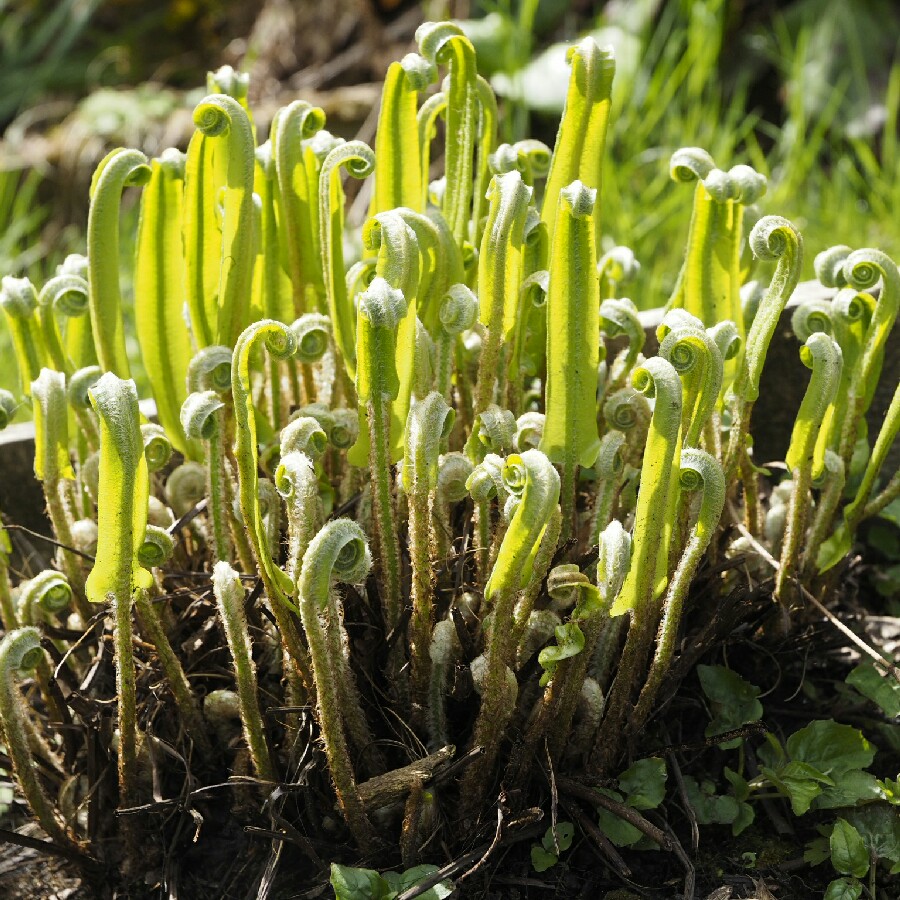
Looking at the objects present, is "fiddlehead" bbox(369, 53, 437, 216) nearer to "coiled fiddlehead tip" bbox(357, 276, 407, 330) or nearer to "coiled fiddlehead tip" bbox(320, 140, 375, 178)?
"coiled fiddlehead tip" bbox(320, 140, 375, 178)

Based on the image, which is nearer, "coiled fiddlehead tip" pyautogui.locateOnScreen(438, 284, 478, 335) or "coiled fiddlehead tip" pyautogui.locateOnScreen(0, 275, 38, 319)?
"coiled fiddlehead tip" pyautogui.locateOnScreen(438, 284, 478, 335)

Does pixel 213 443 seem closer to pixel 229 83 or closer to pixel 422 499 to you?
pixel 422 499

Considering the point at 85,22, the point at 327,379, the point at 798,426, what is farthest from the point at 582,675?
the point at 85,22

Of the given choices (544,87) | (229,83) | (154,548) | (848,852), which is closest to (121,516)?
(154,548)

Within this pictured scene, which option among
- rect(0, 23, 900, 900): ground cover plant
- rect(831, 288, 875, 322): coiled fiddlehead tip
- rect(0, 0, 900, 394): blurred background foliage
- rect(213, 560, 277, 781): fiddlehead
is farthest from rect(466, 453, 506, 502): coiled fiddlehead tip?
rect(0, 0, 900, 394): blurred background foliage

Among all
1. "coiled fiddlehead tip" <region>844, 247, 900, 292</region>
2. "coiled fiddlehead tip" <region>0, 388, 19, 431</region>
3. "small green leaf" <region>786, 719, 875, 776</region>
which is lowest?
"small green leaf" <region>786, 719, 875, 776</region>

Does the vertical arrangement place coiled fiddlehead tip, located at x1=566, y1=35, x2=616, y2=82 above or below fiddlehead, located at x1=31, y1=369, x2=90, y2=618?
above

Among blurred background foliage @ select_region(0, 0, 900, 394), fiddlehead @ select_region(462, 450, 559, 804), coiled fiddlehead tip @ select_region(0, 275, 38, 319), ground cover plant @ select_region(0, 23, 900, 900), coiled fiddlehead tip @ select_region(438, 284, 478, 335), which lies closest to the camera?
fiddlehead @ select_region(462, 450, 559, 804)

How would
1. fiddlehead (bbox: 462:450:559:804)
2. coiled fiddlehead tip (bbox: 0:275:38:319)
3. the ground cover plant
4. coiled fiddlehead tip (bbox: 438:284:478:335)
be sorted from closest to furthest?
fiddlehead (bbox: 462:450:559:804)
the ground cover plant
coiled fiddlehead tip (bbox: 438:284:478:335)
coiled fiddlehead tip (bbox: 0:275:38:319)
